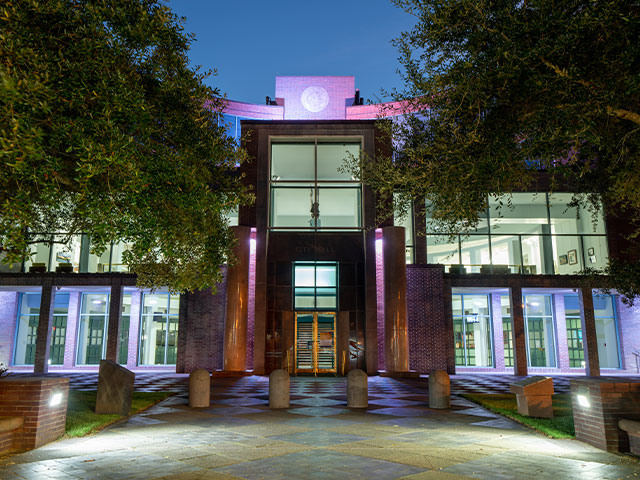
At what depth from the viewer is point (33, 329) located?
26234 mm

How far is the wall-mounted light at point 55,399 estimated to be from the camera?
7.90 metres

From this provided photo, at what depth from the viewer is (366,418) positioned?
10.5m

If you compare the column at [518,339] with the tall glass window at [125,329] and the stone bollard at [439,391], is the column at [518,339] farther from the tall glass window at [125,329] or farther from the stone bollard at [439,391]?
the tall glass window at [125,329]

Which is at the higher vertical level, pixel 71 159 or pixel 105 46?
pixel 105 46

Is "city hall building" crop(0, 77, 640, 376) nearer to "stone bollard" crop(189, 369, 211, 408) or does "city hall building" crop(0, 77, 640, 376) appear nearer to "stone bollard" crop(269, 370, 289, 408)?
"stone bollard" crop(189, 369, 211, 408)

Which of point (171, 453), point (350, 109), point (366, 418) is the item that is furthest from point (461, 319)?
point (350, 109)

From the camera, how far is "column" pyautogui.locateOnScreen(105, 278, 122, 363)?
23078 millimetres

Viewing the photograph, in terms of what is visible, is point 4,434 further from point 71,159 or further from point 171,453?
point 71,159

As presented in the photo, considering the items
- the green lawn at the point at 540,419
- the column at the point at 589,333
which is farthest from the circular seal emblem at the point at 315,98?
the green lawn at the point at 540,419

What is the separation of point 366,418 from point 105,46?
8.42m

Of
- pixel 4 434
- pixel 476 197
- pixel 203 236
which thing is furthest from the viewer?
pixel 203 236

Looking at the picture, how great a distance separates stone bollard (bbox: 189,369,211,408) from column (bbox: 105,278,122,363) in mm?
12506

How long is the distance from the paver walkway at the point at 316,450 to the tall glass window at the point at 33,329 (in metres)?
16.9

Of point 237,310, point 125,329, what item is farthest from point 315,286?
point 125,329
